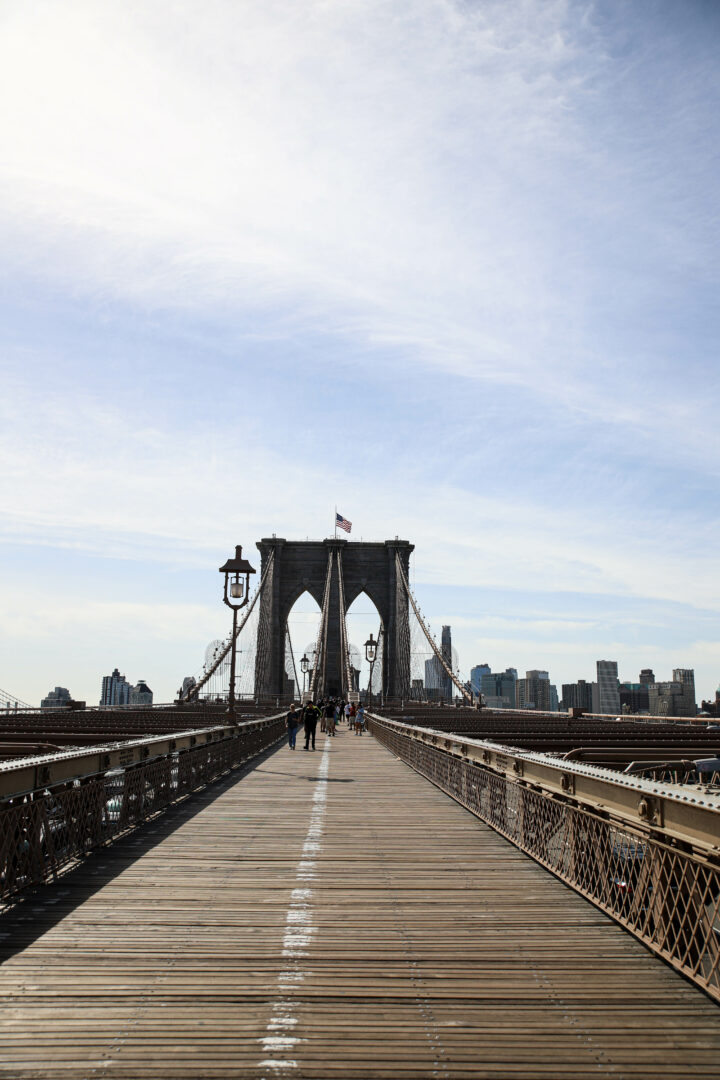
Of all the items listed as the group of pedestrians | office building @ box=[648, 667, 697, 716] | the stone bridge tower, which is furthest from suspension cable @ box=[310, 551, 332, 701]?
office building @ box=[648, 667, 697, 716]

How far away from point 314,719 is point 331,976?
19.7 meters

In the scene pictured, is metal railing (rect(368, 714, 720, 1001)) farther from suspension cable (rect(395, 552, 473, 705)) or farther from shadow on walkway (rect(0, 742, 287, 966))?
suspension cable (rect(395, 552, 473, 705))

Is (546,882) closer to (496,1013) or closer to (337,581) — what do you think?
(496,1013)

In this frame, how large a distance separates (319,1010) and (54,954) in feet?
6.11

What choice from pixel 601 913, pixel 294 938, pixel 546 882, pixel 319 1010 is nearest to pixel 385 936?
pixel 294 938

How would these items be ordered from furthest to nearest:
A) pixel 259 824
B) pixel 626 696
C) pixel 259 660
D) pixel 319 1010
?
pixel 626 696 < pixel 259 660 < pixel 259 824 < pixel 319 1010

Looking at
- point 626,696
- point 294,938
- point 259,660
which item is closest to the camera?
point 294,938

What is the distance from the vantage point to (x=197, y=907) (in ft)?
20.4

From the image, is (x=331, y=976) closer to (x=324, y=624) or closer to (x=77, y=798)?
(x=77, y=798)

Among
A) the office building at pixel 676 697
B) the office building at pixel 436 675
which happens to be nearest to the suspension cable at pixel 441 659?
the office building at pixel 436 675

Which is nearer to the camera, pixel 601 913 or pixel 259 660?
pixel 601 913

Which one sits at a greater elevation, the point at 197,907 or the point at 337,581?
the point at 337,581

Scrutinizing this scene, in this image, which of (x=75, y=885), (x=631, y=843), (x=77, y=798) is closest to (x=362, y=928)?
(x=631, y=843)

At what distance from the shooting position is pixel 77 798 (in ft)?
25.9
